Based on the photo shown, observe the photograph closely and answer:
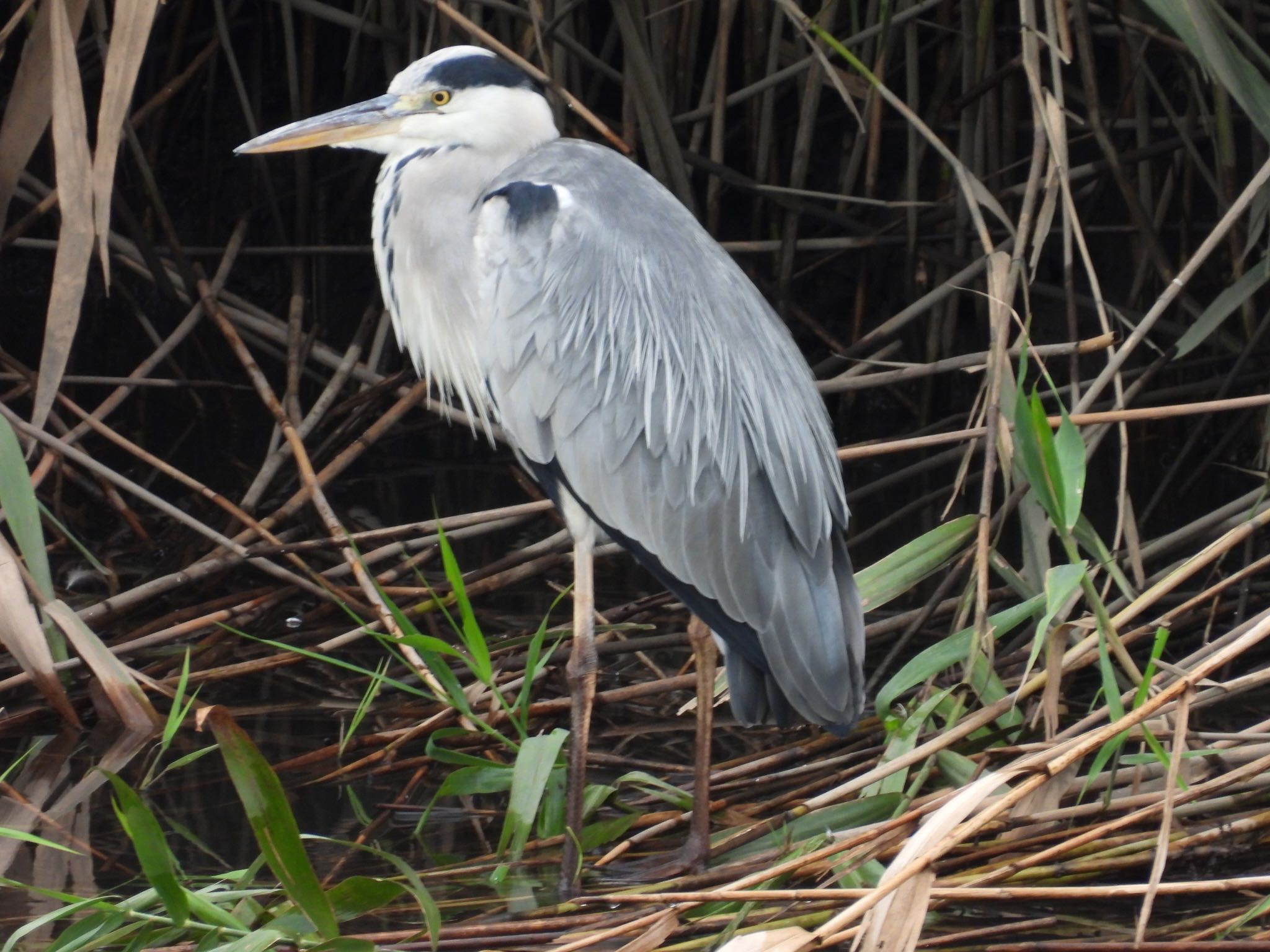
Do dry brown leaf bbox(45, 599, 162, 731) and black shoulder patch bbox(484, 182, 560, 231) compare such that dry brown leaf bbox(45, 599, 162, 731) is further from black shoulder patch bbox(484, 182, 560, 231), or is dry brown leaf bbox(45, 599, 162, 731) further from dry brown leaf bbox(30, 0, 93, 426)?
black shoulder patch bbox(484, 182, 560, 231)

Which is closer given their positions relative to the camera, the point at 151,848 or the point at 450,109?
the point at 151,848

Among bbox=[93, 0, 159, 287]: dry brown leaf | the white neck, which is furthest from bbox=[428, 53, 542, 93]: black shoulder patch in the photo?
bbox=[93, 0, 159, 287]: dry brown leaf

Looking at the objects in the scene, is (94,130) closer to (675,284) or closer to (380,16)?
(380,16)

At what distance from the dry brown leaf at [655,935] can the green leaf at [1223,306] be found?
4.38ft

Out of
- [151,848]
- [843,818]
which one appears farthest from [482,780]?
[151,848]

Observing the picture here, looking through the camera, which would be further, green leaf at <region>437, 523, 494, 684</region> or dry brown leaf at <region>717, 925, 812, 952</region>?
green leaf at <region>437, 523, 494, 684</region>

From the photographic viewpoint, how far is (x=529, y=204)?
8.23 feet

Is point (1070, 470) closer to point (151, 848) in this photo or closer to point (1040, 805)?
point (1040, 805)

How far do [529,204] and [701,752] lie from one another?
36.6 inches

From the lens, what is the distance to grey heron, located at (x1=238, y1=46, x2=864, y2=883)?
7.84 ft

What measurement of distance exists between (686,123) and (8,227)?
5.73 ft

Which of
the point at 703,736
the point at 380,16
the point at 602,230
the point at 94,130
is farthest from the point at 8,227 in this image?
the point at 703,736

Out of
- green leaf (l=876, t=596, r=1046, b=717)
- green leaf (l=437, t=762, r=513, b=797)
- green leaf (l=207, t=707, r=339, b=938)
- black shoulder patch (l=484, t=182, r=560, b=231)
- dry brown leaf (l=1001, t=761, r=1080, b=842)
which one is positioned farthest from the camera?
black shoulder patch (l=484, t=182, r=560, b=231)

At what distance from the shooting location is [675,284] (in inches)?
100
